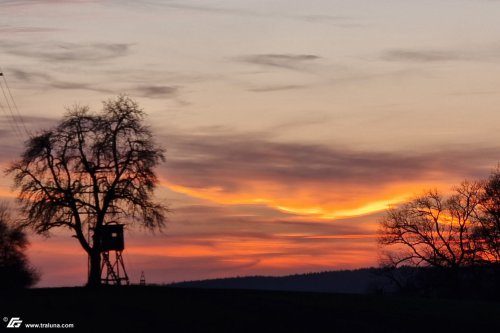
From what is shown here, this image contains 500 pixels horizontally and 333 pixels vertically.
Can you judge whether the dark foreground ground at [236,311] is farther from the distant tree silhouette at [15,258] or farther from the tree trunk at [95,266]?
the distant tree silhouette at [15,258]

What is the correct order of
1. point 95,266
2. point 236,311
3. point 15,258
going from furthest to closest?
1. point 15,258
2. point 95,266
3. point 236,311

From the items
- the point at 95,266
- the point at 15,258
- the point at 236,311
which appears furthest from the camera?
the point at 15,258

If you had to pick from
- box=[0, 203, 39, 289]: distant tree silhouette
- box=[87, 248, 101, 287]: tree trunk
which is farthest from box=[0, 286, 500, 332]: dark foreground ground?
box=[0, 203, 39, 289]: distant tree silhouette

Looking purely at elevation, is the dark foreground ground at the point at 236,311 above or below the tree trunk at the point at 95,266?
below

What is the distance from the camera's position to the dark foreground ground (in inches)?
1665

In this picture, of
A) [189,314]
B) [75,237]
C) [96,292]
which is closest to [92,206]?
[75,237]

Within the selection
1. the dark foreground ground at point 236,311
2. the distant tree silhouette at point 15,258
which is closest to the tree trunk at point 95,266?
the dark foreground ground at point 236,311

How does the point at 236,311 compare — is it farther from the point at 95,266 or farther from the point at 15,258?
the point at 15,258

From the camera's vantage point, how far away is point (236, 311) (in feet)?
159

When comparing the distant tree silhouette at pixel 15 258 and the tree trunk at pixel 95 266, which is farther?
the distant tree silhouette at pixel 15 258

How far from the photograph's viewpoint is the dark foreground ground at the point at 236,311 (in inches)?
1665

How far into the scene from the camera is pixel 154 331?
128 ft

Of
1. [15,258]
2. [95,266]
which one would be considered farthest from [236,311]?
[15,258]

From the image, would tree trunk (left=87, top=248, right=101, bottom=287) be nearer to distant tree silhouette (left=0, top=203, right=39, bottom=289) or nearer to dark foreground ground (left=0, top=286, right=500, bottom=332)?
dark foreground ground (left=0, top=286, right=500, bottom=332)
